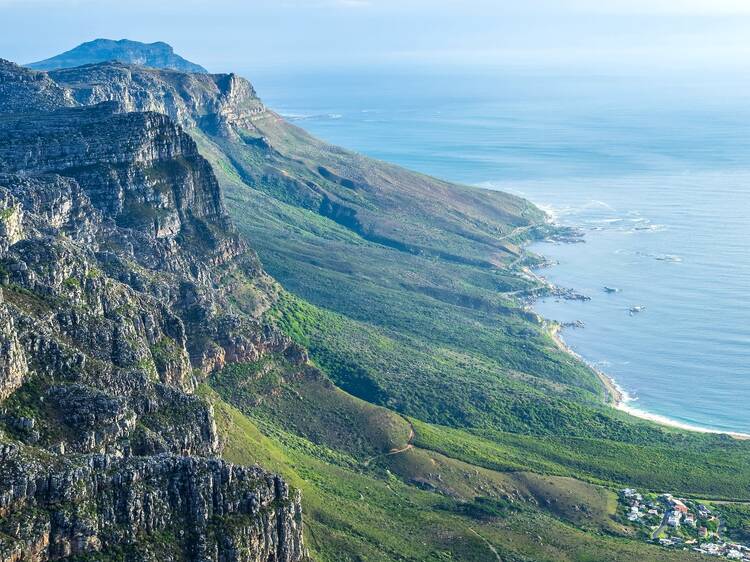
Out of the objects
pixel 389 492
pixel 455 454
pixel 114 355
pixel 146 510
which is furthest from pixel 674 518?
pixel 146 510

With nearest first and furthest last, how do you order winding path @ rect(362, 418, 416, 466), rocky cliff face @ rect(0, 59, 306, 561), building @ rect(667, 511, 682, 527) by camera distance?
1. rocky cliff face @ rect(0, 59, 306, 561)
2. building @ rect(667, 511, 682, 527)
3. winding path @ rect(362, 418, 416, 466)

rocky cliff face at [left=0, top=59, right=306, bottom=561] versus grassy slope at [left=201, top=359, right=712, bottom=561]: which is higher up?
rocky cliff face at [left=0, top=59, right=306, bottom=561]

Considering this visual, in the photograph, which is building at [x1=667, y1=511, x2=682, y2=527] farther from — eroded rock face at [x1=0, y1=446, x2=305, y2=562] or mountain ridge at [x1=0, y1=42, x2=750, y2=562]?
eroded rock face at [x1=0, y1=446, x2=305, y2=562]

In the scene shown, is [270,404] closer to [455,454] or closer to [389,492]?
[389,492]

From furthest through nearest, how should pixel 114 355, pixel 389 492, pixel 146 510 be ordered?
pixel 389 492
pixel 114 355
pixel 146 510

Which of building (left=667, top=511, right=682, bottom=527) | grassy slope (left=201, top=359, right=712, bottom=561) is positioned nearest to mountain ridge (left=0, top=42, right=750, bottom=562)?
grassy slope (left=201, top=359, right=712, bottom=561)

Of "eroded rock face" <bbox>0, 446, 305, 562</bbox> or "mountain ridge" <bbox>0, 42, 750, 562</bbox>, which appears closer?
"eroded rock face" <bbox>0, 446, 305, 562</bbox>

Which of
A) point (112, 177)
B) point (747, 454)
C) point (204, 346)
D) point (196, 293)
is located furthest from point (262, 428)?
point (747, 454)

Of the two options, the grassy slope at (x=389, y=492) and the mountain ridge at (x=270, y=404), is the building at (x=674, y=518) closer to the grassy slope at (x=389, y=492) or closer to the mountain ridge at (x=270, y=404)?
the mountain ridge at (x=270, y=404)
